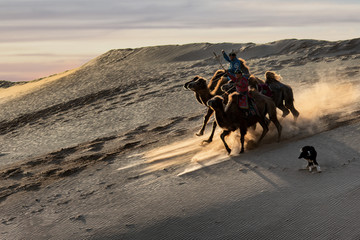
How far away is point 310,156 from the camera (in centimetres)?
947

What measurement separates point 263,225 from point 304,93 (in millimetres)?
11141

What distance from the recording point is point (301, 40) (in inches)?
1302

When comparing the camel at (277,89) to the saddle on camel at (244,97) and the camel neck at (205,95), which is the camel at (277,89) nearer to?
the camel neck at (205,95)

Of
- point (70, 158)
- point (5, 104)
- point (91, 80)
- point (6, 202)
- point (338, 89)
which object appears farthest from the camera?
point (91, 80)

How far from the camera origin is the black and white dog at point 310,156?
30.6ft

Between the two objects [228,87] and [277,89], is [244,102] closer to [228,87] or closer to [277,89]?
[228,87]

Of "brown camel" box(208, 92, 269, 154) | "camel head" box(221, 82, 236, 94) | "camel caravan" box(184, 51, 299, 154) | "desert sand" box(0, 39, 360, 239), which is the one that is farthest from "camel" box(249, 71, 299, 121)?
"brown camel" box(208, 92, 269, 154)

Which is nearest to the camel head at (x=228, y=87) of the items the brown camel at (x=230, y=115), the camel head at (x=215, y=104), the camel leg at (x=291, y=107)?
the brown camel at (x=230, y=115)

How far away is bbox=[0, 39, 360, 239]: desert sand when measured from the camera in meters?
8.38

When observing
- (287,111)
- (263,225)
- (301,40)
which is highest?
(301,40)

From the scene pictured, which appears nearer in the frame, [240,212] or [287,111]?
[240,212]

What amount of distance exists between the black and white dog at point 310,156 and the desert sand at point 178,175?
209mm

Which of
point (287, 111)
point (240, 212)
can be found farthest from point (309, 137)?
point (240, 212)

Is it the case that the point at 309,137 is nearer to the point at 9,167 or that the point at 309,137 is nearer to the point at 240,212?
the point at 240,212
